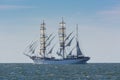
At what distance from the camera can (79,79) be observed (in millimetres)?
99625

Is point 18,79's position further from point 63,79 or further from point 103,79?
point 103,79

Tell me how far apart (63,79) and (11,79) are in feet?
30.2

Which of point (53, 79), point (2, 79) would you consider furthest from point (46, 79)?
point (2, 79)

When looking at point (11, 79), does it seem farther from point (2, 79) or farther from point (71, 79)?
point (71, 79)

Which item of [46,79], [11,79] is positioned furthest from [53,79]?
[11,79]

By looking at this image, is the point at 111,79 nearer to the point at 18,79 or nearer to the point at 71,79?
the point at 71,79

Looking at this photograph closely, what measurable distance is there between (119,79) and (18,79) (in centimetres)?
1782

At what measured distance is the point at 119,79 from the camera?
98750mm

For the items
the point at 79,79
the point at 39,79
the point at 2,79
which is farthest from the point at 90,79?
the point at 2,79

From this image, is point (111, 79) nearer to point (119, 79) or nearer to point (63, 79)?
point (119, 79)

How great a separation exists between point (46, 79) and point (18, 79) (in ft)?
16.5

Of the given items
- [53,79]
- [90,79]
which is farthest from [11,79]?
[90,79]

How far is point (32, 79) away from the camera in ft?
326

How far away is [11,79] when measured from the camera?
99.3 meters
